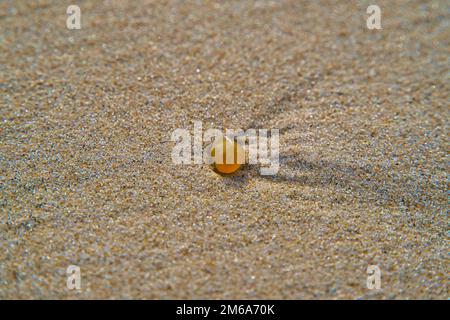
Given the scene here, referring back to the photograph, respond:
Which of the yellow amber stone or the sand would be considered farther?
the yellow amber stone

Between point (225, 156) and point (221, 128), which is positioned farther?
point (221, 128)

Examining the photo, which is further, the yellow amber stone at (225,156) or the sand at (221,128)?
the yellow amber stone at (225,156)
